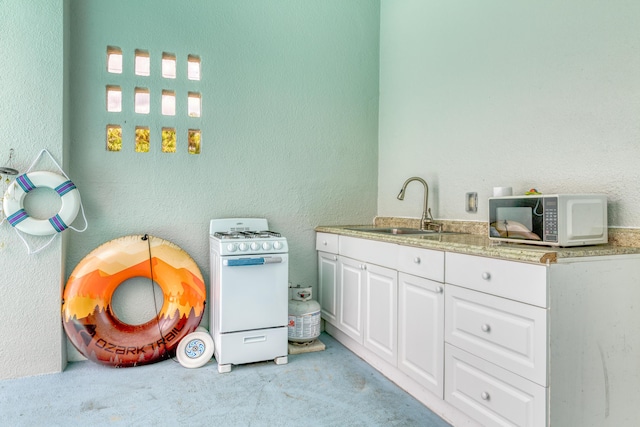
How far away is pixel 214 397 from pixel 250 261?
81cm

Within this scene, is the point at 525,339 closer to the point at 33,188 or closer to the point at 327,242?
the point at 327,242

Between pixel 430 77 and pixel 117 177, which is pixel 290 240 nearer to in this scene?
pixel 117 177

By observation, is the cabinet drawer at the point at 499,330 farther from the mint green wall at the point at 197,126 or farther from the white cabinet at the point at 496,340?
the mint green wall at the point at 197,126

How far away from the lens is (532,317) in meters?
1.46

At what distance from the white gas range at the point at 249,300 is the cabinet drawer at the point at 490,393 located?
3.91ft

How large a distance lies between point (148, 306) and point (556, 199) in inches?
103

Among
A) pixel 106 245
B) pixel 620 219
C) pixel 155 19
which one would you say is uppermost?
pixel 155 19

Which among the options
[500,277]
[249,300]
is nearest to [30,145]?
[249,300]

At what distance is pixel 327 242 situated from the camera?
315 centimetres

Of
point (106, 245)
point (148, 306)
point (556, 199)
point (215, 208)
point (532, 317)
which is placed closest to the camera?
point (532, 317)

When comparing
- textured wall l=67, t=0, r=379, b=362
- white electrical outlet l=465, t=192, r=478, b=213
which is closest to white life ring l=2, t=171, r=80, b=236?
textured wall l=67, t=0, r=379, b=362

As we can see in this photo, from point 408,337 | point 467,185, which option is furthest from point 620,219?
point 408,337

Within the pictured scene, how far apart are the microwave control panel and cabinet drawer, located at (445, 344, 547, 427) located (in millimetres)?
562

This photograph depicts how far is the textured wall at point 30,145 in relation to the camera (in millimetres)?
2412
